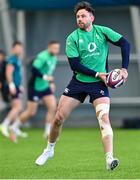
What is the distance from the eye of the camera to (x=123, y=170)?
1079cm

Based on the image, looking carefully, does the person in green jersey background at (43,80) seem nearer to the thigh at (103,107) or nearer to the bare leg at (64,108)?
the bare leg at (64,108)

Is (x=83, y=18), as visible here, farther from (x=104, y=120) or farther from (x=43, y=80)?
(x=43, y=80)

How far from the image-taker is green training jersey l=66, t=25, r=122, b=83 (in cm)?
1062

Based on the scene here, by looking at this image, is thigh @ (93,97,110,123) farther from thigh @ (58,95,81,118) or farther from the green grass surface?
the green grass surface

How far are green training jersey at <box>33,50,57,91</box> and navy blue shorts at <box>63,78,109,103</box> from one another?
25.6ft

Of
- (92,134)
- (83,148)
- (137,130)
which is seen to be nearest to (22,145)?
(83,148)

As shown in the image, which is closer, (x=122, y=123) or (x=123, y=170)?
(x=123, y=170)

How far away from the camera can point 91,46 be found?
1062 cm

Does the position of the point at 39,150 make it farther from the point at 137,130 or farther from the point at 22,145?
the point at 137,130

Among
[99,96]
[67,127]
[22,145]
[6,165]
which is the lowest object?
[67,127]

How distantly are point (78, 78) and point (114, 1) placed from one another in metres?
11.3

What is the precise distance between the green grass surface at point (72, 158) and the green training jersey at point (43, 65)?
52.2 inches

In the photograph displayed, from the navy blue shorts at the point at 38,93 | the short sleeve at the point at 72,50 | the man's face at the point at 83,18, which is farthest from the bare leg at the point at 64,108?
the navy blue shorts at the point at 38,93

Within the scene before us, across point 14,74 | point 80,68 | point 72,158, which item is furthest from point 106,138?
point 14,74
